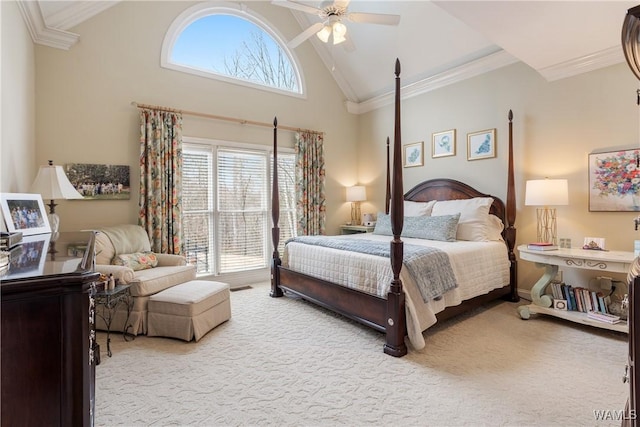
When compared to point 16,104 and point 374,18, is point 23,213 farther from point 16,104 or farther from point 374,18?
point 374,18

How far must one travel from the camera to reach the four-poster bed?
8.32ft

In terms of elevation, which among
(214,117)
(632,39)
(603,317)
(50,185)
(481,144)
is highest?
(214,117)

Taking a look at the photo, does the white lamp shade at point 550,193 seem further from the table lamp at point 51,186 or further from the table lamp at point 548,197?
the table lamp at point 51,186

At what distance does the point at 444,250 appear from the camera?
3.12 metres

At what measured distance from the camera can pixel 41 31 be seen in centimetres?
333

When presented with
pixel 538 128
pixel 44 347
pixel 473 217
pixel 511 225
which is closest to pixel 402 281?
pixel 473 217

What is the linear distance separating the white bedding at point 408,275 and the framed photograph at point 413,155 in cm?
166

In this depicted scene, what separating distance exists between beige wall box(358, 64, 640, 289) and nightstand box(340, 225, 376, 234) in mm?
1046

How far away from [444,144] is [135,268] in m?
4.33

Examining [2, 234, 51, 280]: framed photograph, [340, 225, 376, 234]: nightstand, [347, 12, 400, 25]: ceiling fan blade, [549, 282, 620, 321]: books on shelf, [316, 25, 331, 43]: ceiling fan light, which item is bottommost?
[549, 282, 620, 321]: books on shelf

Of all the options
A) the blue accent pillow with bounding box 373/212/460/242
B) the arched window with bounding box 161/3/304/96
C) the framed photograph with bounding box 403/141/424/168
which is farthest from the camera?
the framed photograph with bounding box 403/141/424/168

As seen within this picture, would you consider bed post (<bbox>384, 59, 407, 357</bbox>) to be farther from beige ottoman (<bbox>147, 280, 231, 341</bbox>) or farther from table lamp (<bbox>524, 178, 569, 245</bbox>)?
table lamp (<bbox>524, 178, 569, 245</bbox>)

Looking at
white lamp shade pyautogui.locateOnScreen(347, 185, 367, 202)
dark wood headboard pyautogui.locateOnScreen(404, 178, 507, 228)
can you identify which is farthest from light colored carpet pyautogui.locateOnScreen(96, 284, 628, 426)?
white lamp shade pyautogui.locateOnScreen(347, 185, 367, 202)

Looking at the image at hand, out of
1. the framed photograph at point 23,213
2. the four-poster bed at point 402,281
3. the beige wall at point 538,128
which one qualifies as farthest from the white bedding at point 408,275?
the framed photograph at point 23,213
